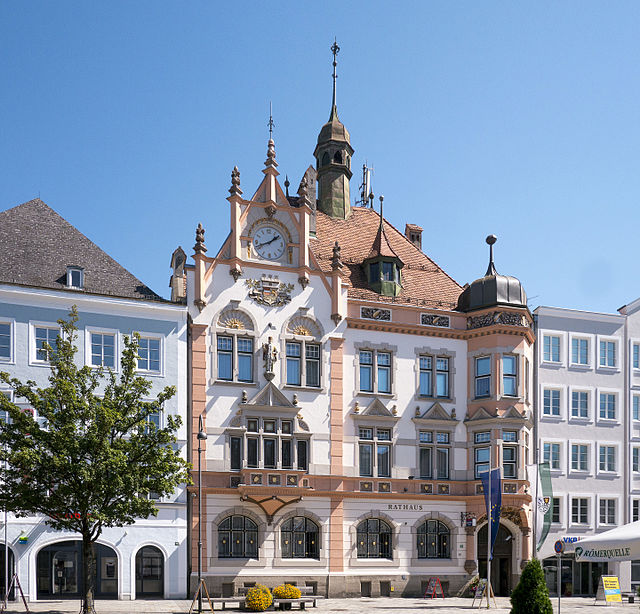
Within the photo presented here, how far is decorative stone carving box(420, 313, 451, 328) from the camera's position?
50.8 meters

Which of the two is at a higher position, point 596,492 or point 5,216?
point 5,216

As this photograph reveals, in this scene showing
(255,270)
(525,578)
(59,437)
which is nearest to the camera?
(525,578)

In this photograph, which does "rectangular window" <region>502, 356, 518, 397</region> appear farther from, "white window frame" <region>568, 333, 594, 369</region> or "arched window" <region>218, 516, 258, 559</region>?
"arched window" <region>218, 516, 258, 559</region>

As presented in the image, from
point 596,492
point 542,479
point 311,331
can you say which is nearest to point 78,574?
point 311,331

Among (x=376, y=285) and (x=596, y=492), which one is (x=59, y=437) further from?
(x=596, y=492)

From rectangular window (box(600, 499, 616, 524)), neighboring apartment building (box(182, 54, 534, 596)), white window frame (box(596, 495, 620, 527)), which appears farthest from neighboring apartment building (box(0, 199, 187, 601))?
rectangular window (box(600, 499, 616, 524))

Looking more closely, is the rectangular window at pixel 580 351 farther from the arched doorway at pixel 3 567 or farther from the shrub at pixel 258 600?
the arched doorway at pixel 3 567

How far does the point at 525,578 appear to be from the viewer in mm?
27375

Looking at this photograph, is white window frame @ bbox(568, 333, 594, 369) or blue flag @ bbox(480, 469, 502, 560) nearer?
blue flag @ bbox(480, 469, 502, 560)

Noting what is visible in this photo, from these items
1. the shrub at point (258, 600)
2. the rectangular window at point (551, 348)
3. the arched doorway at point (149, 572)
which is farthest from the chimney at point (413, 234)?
the shrub at point (258, 600)

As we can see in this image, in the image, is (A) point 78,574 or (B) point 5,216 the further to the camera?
(B) point 5,216

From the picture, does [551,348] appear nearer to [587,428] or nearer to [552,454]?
[587,428]

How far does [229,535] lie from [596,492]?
69.6 ft

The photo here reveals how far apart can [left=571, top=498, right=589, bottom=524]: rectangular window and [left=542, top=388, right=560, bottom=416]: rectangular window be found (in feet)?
15.7
